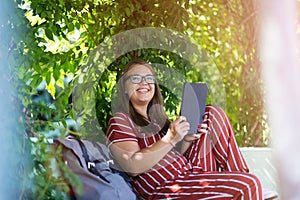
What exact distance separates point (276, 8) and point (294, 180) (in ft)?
1.54

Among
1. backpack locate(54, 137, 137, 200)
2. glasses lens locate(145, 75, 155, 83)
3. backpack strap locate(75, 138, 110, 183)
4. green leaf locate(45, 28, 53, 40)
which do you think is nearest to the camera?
backpack locate(54, 137, 137, 200)

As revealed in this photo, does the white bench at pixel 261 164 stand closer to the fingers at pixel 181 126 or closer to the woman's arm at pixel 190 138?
the woman's arm at pixel 190 138

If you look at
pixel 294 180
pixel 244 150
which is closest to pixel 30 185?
pixel 294 180

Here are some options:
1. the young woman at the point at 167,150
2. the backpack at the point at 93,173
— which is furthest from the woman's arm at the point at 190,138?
the backpack at the point at 93,173

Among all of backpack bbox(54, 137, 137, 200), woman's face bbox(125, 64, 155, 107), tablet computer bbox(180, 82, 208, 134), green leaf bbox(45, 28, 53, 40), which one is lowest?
backpack bbox(54, 137, 137, 200)

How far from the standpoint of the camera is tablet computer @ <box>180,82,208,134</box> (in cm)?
304

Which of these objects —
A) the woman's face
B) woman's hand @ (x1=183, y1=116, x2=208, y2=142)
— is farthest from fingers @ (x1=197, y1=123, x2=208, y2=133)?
the woman's face

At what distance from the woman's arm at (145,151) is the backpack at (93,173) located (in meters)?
0.07

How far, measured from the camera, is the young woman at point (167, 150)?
2.79 meters

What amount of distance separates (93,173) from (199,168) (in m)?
0.69

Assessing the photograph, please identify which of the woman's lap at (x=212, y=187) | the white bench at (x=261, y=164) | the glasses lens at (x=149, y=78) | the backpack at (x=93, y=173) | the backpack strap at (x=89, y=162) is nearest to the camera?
the backpack at (x=93, y=173)

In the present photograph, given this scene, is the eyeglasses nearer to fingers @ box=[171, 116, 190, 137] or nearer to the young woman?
the young woman

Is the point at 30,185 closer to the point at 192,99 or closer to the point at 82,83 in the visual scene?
the point at 192,99

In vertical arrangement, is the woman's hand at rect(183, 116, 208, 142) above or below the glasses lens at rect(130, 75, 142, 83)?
below
